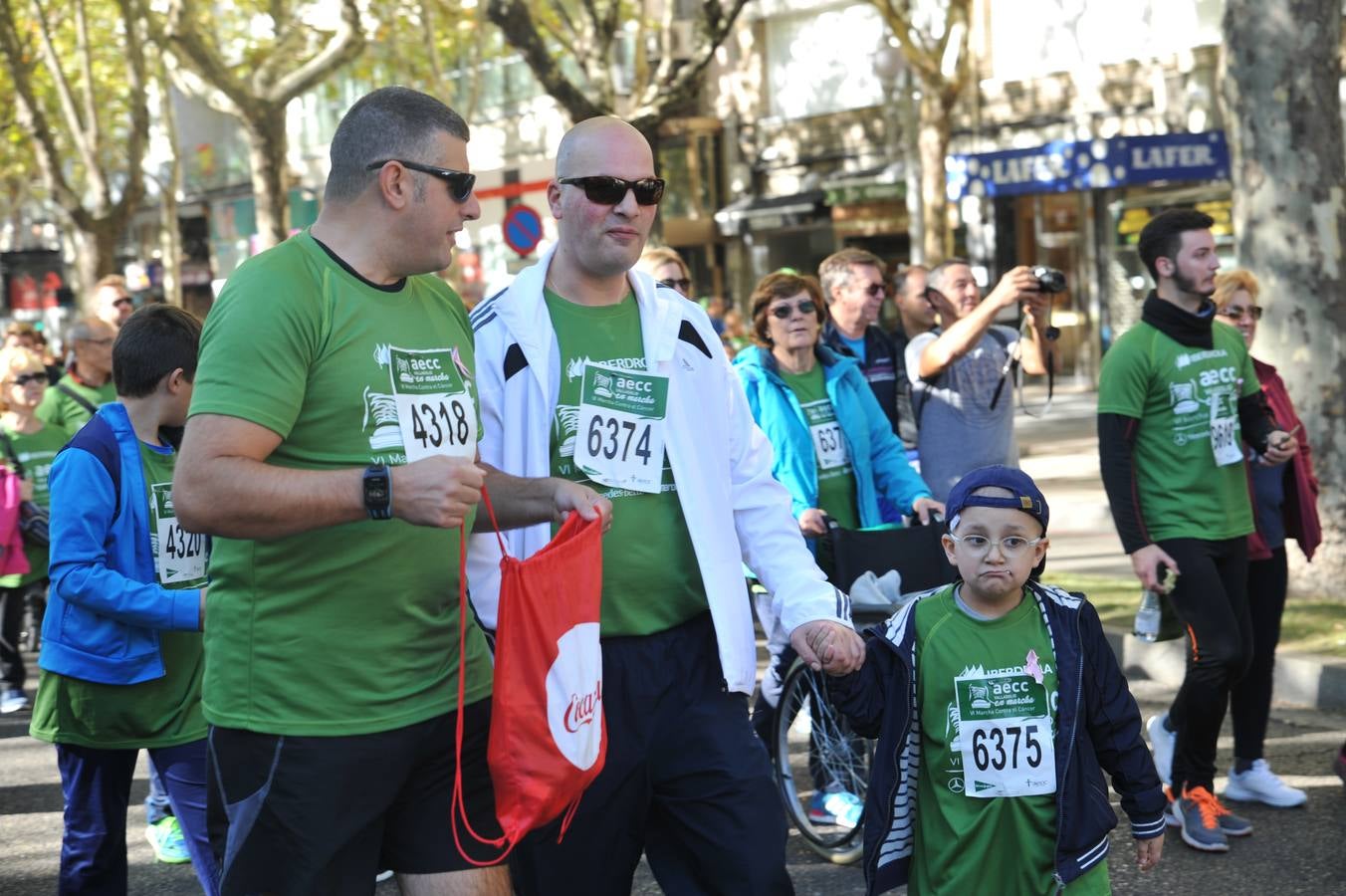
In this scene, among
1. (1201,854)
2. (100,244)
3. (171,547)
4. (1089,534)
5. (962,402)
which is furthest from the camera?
(100,244)

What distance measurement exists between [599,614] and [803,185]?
3005 cm

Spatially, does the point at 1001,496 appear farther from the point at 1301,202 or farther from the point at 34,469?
the point at 34,469

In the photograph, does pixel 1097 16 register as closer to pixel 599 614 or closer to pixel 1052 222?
pixel 1052 222

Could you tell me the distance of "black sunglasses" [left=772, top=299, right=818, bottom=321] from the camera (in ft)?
21.9

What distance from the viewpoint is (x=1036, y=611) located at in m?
4.17

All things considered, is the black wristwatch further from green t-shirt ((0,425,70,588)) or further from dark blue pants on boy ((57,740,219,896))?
green t-shirt ((0,425,70,588))

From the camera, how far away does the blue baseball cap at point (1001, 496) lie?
411cm

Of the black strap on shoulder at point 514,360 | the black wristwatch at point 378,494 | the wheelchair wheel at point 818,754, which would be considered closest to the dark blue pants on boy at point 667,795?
the black strap on shoulder at point 514,360

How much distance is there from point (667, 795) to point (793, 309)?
314cm

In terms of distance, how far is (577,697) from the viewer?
3.39 m

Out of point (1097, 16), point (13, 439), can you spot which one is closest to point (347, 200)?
point (13, 439)

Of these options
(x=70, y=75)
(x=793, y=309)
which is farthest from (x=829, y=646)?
(x=70, y=75)

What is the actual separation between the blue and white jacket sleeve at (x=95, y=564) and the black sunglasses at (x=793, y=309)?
8.95ft

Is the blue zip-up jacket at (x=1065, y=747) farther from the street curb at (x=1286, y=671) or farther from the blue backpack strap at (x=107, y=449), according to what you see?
the street curb at (x=1286, y=671)
